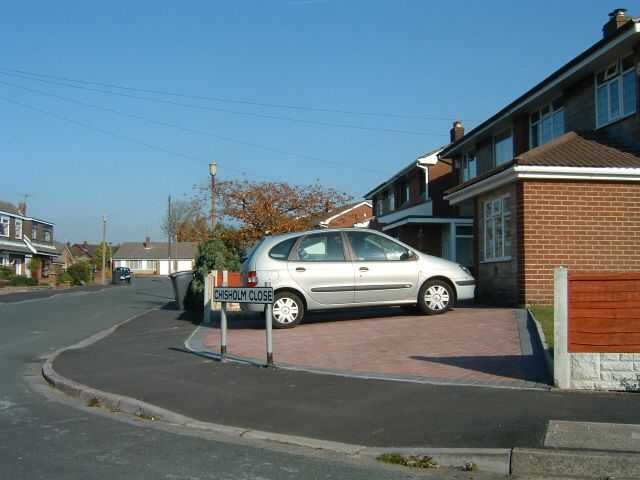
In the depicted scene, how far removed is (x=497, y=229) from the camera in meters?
15.3

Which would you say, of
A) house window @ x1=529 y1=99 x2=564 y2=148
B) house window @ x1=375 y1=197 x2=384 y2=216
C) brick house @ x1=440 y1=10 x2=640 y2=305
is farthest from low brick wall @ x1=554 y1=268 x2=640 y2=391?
house window @ x1=375 y1=197 x2=384 y2=216

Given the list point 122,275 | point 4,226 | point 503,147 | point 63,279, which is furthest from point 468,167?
point 122,275

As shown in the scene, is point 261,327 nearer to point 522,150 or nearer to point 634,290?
point 634,290

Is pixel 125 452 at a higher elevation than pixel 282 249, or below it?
below

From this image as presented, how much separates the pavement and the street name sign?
2.91ft

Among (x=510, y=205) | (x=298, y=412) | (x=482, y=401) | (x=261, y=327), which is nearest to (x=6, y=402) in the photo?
(x=298, y=412)

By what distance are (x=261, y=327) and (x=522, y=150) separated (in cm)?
966

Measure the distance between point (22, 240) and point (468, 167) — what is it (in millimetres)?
47791

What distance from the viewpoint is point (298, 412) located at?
6.89 metres

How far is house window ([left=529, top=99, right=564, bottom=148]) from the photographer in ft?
57.9

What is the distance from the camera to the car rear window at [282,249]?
41.5ft

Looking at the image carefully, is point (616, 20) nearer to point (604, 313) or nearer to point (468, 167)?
point (468, 167)

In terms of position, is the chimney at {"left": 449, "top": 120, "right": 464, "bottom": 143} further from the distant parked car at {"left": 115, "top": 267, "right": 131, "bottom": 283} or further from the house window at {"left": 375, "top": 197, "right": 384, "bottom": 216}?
the distant parked car at {"left": 115, "top": 267, "right": 131, "bottom": 283}

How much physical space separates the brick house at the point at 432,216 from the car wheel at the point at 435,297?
11048 mm
